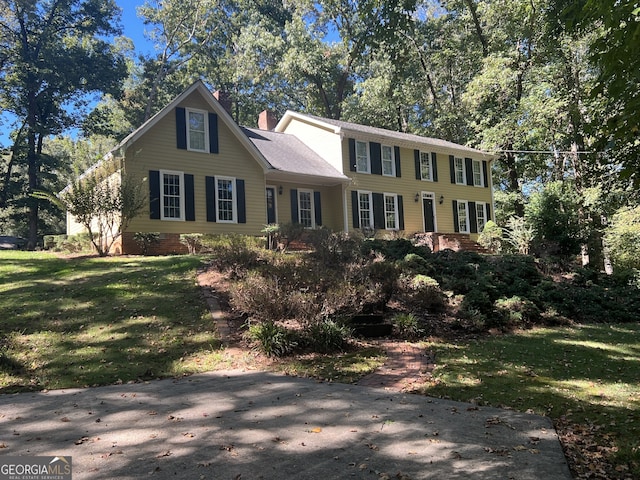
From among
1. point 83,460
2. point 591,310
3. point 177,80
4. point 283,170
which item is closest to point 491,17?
point 283,170

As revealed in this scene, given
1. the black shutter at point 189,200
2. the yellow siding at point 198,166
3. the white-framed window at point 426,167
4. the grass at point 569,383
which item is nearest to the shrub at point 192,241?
the yellow siding at point 198,166

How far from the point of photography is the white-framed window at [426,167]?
2373 centimetres

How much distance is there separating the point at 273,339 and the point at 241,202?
11.1 meters

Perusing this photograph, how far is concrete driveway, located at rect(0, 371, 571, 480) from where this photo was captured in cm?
332

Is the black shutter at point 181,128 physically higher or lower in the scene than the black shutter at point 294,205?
higher

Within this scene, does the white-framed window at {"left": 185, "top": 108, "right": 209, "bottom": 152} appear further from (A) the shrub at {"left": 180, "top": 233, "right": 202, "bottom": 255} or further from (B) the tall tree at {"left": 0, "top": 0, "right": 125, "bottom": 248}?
(B) the tall tree at {"left": 0, "top": 0, "right": 125, "bottom": 248}

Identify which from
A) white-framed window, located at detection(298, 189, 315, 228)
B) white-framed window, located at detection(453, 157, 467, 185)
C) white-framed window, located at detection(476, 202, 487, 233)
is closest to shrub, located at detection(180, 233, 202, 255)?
white-framed window, located at detection(298, 189, 315, 228)

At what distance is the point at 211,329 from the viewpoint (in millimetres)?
8039

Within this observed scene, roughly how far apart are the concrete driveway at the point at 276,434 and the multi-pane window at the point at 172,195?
10935 mm

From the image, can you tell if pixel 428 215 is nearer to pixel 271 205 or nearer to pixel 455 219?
pixel 455 219

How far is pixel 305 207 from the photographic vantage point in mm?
20359

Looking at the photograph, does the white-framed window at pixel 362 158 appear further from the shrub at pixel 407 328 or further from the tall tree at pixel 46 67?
the tall tree at pixel 46 67

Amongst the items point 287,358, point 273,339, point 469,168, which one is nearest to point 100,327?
point 273,339

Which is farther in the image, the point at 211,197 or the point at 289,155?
the point at 289,155
